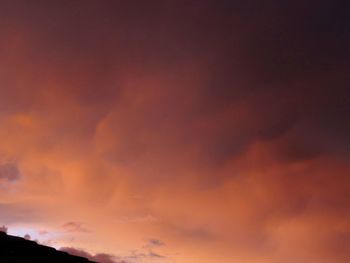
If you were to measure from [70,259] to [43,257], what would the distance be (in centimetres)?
160

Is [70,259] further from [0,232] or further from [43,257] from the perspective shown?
[0,232]

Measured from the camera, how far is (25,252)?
20.0 metres

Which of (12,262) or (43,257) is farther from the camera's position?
(43,257)

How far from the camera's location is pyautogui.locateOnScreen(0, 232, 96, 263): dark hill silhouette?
19.3 m

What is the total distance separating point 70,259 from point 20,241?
2.91 metres

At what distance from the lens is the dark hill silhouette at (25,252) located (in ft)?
63.3

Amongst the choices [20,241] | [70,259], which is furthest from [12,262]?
[70,259]

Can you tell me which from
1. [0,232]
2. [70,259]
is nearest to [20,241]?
[0,232]

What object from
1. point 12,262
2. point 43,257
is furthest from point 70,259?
point 12,262

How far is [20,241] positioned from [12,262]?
3.34 ft

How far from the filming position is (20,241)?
65.5ft

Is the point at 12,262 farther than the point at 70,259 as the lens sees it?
No

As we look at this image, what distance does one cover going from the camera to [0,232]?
19.6 m

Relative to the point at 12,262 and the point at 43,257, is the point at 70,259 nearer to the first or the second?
the point at 43,257
